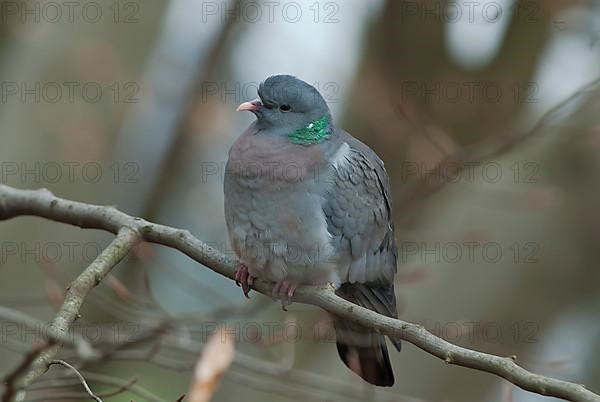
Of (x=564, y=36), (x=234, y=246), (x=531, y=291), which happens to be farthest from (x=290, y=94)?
(x=564, y=36)

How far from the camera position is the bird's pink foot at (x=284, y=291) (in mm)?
3180

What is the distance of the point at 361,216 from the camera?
339 cm

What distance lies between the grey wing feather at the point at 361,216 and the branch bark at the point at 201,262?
31cm

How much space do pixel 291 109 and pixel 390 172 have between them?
8.31ft

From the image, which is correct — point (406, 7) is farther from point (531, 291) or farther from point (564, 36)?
point (531, 291)

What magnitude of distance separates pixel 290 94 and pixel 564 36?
2.35 metres

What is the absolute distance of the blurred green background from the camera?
4.25 metres

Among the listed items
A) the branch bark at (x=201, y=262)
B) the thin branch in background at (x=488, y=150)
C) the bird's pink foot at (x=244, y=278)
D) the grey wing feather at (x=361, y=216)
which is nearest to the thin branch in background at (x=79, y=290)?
the branch bark at (x=201, y=262)

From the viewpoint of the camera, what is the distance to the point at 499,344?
4.50m

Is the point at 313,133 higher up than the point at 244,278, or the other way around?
the point at 313,133

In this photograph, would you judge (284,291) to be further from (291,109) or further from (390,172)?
(390,172)

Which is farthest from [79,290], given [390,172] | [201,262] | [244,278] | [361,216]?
[390,172]

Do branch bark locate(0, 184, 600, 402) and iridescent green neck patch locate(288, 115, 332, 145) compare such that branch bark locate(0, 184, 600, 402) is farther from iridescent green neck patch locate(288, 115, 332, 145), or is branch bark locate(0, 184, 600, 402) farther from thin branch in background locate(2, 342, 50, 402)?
iridescent green neck patch locate(288, 115, 332, 145)

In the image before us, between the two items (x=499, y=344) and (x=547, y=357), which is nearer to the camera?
(x=499, y=344)
